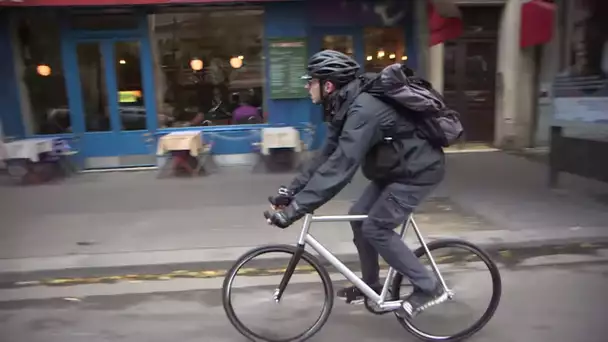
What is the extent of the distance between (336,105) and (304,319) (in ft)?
4.89

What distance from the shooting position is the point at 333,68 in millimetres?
3279

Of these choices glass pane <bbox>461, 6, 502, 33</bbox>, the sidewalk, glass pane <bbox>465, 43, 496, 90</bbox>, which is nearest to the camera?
the sidewalk

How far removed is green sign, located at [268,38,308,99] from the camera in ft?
31.2

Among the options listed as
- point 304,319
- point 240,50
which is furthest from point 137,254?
point 240,50

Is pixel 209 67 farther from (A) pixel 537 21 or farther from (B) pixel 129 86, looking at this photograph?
(A) pixel 537 21

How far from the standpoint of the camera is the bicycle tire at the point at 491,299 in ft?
11.5

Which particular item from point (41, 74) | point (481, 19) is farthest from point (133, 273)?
point (481, 19)

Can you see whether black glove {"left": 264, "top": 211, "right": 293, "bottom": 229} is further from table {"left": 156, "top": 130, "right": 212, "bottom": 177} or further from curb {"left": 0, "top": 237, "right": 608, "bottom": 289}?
table {"left": 156, "top": 130, "right": 212, "bottom": 177}

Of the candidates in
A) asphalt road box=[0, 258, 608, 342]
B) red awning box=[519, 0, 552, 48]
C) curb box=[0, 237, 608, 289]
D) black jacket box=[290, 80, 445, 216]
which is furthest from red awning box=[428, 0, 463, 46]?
black jacket box=[290, 80, 445, 216]

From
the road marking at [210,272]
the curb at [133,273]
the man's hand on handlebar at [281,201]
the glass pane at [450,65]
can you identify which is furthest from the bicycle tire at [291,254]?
the glass pane at [450,65]

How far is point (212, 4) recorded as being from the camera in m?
9.51

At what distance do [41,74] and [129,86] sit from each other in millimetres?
1533

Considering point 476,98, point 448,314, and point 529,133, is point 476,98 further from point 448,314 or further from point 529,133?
point 448,314

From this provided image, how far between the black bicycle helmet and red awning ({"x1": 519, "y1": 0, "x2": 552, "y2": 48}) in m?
7.13
